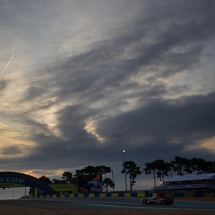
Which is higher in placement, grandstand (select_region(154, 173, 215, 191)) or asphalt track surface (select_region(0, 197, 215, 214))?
grandstand (select_region(154, 173, 215, 191))

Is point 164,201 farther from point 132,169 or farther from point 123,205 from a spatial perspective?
point 132,169

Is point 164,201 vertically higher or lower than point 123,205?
higher

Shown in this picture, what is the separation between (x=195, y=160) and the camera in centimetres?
15975

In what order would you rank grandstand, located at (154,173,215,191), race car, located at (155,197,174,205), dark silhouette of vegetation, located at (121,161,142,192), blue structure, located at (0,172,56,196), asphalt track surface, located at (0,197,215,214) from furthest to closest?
dark silhouette of vegetation, located at (121,161,142,192) < blue structure, located at (0,172,56,196) < grandstand, located at (154,173,215,191) < race car, located at (155,197,174,205) < asphalt track surface, located at (0,197,215,214)

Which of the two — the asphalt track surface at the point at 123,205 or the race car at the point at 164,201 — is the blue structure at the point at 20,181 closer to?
the asphalt track surface at the point at 123,205

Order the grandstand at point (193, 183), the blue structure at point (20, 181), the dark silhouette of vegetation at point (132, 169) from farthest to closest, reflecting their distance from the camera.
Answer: the dark silhouette of vegetation at point (132, 169), the blue structure at point (20, 181), the grandstand at point (193, 183)

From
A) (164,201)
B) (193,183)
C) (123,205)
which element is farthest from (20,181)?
(164,201)

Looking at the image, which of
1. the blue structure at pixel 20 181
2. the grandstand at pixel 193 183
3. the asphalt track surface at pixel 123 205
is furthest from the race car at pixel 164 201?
the blue structure at pixel 20 181

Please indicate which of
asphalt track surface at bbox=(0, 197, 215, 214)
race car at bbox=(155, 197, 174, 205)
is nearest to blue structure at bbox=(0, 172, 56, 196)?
asphalt track surface at bbox=(0, 197, 215, 214)

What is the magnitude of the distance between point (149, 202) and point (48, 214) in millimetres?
21632

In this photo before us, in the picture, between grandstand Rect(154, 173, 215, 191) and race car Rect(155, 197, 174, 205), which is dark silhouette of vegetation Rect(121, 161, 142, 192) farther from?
race car Rect(155, 197, 174, 205)

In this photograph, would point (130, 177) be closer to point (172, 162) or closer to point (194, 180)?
point (172, 162)

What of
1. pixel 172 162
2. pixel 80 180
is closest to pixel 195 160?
pixel 172 162

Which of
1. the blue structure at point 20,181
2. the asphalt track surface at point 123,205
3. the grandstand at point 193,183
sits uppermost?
the blue structure at point 20,181
